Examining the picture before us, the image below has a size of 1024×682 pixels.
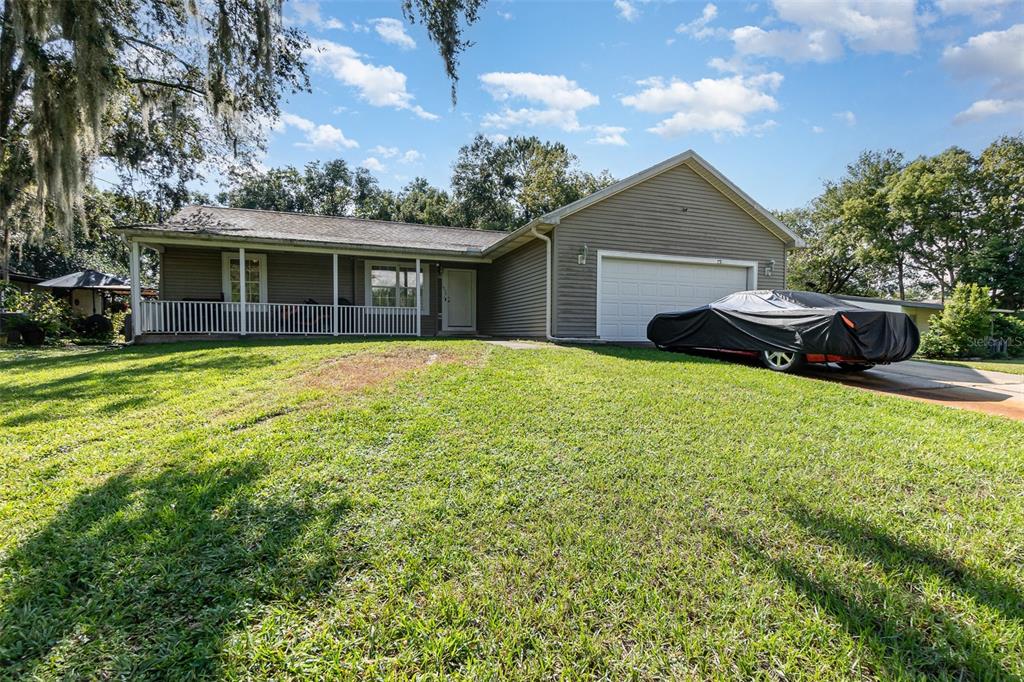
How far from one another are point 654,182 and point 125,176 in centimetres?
1715

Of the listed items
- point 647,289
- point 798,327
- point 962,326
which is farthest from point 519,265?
point 962,326

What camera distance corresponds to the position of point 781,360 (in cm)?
674

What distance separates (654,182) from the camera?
34.0 feet

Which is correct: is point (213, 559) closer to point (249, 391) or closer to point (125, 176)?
point (249, 391)

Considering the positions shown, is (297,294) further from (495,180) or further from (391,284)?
(495,180)

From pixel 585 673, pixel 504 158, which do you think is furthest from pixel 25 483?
pixel 504 158

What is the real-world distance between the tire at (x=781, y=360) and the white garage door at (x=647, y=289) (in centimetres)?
337

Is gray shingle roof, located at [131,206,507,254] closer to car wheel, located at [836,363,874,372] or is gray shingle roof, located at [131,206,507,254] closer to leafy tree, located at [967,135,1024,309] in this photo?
car wheel, located at [836,363,874,372]

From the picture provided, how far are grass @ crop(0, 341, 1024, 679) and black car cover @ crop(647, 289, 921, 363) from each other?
1.85m

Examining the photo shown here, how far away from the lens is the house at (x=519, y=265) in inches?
386

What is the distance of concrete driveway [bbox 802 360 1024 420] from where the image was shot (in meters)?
5.14

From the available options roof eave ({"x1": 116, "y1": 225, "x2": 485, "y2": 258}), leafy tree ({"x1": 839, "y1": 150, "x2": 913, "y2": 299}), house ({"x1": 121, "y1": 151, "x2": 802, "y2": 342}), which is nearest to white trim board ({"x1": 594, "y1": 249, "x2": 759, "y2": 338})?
house ({"x1": 121, "y1": 151, "x2": 802, "y2": 342})

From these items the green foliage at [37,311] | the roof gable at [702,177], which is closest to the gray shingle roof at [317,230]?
the roof gable at [702,177]

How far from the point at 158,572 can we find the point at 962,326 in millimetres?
20551
